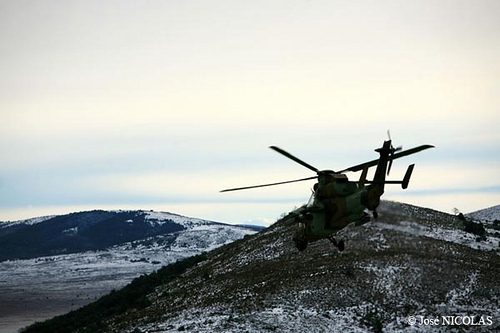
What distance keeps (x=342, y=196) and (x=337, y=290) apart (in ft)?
87.9

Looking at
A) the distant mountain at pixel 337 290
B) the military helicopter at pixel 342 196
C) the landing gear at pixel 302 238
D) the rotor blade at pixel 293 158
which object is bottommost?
the distant mountain at pixel 337 290

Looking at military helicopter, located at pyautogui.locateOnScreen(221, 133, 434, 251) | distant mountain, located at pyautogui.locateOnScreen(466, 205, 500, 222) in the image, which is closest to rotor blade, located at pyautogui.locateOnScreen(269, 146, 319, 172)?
military helicopter, located at pyautogui.locateOnScreen(221, 133, 434, 251)

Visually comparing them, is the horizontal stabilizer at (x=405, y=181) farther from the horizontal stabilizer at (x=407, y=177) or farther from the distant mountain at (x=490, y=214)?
the distant mountain at (x=490, y=214)

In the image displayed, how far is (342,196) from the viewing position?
26.5 meters

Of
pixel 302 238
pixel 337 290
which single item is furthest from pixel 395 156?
pixel 337 290

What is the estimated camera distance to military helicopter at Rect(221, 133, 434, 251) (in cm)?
2586

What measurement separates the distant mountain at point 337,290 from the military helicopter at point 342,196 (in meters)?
2.13

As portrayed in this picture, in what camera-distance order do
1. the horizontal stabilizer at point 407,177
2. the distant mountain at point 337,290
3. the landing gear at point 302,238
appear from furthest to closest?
the distant mountain at point 337,290, the landing gear at point 302,238, the horizontal stabilizer at point 407,177

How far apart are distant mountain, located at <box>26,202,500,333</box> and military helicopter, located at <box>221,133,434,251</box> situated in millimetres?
2127

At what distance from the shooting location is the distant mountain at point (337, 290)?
4491cm

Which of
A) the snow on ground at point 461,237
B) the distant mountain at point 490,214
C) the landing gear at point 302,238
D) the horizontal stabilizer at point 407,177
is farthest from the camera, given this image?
the distant mountain at point 490,214

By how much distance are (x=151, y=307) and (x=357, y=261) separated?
23.5 meters

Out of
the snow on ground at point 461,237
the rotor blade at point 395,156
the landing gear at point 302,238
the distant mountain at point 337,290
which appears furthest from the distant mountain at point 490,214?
the rotor blade at point 395,156

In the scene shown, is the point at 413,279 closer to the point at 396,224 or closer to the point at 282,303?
the point at 282,303
